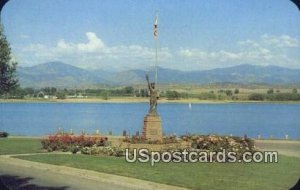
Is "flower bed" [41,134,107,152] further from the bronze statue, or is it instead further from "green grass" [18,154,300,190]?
the bronze statue

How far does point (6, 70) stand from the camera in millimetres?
32281

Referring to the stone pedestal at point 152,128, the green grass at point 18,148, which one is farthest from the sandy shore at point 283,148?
the green grass at point 18,148

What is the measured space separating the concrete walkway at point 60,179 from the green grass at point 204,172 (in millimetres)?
626

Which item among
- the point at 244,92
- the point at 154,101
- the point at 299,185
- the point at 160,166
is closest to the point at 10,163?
the point at 160,166

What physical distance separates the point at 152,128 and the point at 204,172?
657 centimetres

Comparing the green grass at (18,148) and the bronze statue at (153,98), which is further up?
the bronze statue at (153,98)

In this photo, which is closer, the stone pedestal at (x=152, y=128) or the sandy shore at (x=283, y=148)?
the stone pedestal at (x=152, y=128)

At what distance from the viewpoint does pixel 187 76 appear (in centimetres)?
8994

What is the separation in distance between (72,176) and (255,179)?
528cm

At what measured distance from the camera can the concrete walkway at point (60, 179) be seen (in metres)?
13.2

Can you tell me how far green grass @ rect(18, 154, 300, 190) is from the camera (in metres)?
13.7

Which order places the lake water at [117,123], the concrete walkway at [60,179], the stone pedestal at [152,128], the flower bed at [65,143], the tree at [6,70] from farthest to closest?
1. the lake water at [117,123]
2. the tree at [6,70]
3. the flower bed at [65,143]
4. the stone pedestal at [152,128]
5. the concrete walkway at [60,179]

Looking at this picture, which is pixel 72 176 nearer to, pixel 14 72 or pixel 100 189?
pixel 100 189

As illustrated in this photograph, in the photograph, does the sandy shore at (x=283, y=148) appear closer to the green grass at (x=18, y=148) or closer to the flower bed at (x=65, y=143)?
the flower bed at (x=65, y=143)
